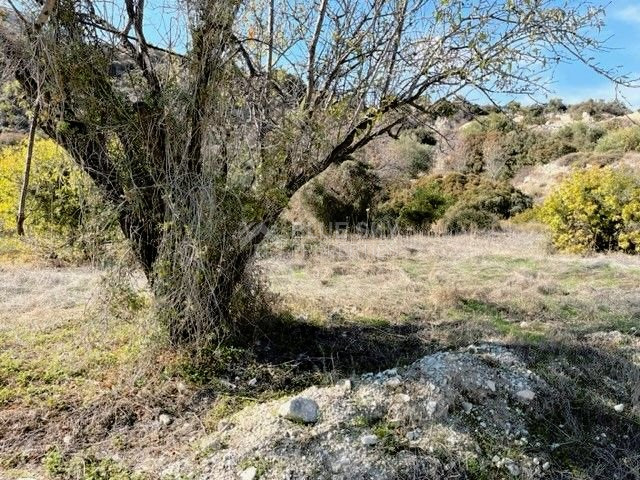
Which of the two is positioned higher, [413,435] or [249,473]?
[413,435]

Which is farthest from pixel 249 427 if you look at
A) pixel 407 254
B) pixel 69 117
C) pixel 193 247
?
pixel 407 254

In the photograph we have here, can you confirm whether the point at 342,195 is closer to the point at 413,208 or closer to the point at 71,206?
the point at 413,208

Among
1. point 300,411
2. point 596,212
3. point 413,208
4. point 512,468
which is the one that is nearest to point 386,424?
point 300,411

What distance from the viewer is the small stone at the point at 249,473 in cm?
232

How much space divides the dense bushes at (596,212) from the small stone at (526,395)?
793 cm

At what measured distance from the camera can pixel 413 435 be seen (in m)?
2.63

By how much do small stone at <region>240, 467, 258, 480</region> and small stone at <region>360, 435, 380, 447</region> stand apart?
0.54 meters

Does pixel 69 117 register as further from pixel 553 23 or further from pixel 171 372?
pixel 553 23

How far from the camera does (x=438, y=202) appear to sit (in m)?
15.2

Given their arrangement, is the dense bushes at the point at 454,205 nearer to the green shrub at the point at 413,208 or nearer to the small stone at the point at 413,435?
the green shrub at the point at 413,208

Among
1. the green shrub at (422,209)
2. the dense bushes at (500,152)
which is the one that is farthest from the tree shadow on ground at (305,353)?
the dense bushes at (500,152)

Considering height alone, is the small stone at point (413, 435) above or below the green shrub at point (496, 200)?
below

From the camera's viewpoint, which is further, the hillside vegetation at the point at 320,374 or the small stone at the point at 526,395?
the small stone at the point at 526,395

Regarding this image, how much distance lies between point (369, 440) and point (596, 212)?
916cm
